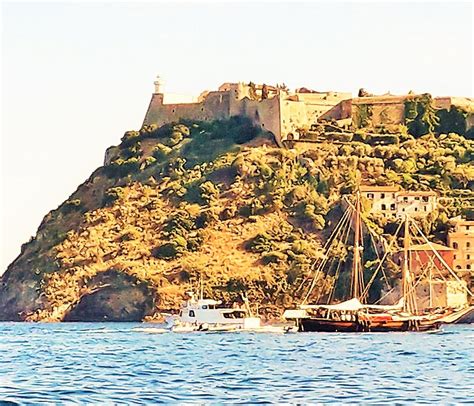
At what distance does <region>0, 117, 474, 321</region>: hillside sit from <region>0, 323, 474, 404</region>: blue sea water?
3138 centimetres

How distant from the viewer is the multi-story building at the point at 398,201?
345 feet

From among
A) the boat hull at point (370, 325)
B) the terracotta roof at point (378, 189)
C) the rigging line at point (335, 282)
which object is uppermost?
the terracotta roof at point (378, 189)

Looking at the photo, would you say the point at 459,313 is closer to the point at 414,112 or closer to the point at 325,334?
the point at 325,334

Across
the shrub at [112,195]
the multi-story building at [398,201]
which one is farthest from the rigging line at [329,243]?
the shrub at [112,195]

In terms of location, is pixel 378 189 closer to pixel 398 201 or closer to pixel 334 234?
pixel 398 201

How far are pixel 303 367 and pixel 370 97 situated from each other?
8122 cm

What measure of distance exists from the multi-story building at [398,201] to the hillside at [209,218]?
1406 millimetres

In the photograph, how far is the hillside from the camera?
340ft

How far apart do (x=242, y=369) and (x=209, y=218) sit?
64200 mm

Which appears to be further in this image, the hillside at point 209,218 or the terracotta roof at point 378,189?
the terracotta roof at point 378,189

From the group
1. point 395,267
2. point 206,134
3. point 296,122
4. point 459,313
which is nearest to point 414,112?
point 296,122

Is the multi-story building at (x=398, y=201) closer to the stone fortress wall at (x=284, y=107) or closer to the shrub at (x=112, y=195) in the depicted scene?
the stone fortress wall at (x=284, y=107)

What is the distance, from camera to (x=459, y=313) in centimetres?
7850

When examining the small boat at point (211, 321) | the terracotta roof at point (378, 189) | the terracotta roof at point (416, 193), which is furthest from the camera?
the terracotta roof at point (378, 189)
